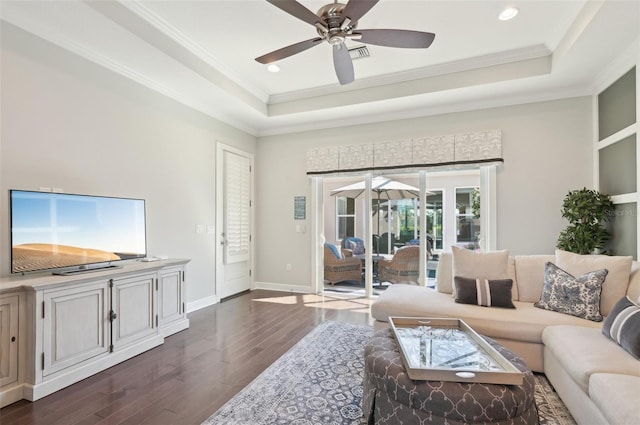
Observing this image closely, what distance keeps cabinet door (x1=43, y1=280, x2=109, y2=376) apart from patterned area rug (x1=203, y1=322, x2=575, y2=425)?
1.37m

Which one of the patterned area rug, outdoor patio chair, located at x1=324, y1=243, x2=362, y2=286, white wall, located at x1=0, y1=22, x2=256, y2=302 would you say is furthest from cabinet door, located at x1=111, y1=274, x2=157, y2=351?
outdoor patio chair, located at x1=324, y1=243, x2=362, y2=286

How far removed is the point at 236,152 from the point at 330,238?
248 centimetres

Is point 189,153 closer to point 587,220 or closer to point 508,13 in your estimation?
point 508,13

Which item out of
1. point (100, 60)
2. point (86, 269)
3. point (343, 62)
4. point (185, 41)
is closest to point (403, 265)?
point (343, 62)

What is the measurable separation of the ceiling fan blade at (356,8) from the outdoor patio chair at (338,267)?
4014 millimetres

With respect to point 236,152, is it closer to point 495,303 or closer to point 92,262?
point 92,262

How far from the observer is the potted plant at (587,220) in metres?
3.53

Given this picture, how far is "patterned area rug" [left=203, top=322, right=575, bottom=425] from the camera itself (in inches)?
79.4

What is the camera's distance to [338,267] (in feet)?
18.6

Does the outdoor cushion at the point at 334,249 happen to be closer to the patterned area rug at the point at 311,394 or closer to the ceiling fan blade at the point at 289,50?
the patterned area rug at the point at 311,394

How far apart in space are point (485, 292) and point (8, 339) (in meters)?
3.91

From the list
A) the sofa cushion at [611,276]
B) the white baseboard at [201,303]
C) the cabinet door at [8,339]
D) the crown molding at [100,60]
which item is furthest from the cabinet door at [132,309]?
the sofa cushion at [611,276]

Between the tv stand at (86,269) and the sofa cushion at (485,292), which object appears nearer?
the tv stand at (86,269)

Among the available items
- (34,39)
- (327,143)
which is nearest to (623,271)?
(327,143)
